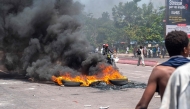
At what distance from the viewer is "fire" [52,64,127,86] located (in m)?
Result: 12.5

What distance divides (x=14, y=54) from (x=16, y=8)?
2565 millimetres

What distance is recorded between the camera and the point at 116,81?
12.1 m

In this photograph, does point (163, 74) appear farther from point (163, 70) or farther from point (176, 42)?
point (176, 42)

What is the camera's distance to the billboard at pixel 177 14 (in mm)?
26469

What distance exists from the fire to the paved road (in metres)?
0.56

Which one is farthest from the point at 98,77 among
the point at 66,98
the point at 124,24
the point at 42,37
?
the point at 124,24

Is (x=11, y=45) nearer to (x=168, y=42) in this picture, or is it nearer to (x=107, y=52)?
(x=107, y=52)

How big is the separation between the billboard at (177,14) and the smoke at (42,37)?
35.6 ft

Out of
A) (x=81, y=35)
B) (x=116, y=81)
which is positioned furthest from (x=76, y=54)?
(x=116, y=81)

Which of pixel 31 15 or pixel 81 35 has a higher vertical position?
pixel 31 15

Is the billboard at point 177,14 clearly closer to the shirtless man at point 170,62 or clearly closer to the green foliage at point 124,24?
the green foliage at point 124,24

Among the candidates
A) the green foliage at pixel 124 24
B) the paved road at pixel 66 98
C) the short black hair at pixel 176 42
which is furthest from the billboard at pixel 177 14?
the short black hair at pixel 176 42

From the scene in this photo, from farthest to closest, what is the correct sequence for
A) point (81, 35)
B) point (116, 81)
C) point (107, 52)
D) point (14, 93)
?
1. point (107, 52)
2. point (81, 35)
3. point (116, 81)
4. point (14, 93)

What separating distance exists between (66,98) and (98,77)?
10.4ft
